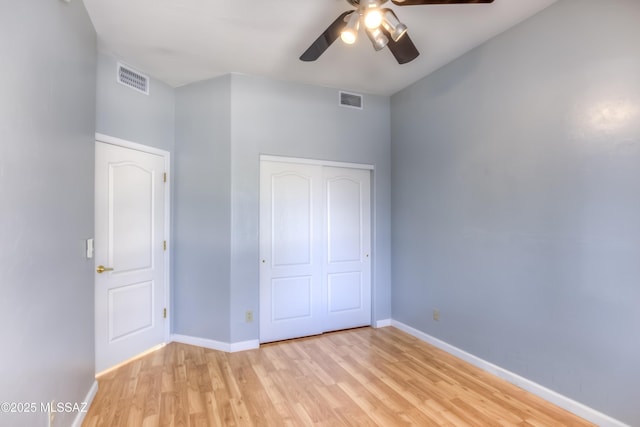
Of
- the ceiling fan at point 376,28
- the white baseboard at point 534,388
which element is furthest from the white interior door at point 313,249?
the ceiling fan at point 376,28

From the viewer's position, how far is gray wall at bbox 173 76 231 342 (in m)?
3.21

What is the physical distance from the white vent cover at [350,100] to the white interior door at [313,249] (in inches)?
31.2

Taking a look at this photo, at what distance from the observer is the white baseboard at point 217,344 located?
315 centimetres

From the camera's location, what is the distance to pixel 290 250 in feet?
11.4

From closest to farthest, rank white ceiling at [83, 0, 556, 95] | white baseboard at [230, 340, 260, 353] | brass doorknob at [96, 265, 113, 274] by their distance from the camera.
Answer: white ceiling at [83, 0, 556, 95] → brass doorknob at [96, 265, 113, 274] → white baseboard at [230, 340, 260, 353]

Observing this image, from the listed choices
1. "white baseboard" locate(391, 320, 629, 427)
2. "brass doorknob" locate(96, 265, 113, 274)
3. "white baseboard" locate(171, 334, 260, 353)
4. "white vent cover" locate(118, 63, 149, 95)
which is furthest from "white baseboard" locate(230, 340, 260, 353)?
"white vent cover" locate(118, 63, 149, 95)

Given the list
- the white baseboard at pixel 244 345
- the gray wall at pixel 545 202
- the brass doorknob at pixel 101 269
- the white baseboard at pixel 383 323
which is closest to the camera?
the gray wall at pixel 545 202

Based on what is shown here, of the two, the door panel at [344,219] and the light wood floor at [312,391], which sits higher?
the door panel at [344,219]

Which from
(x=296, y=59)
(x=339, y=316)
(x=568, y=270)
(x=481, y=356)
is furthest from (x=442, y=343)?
(x=296, y=59)

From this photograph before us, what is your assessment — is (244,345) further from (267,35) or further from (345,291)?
(267,35)

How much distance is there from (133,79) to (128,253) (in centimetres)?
169

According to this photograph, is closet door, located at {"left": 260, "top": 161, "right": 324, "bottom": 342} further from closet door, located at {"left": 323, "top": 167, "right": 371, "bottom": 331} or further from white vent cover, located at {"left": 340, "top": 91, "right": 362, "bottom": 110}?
white vent cover, located at {"left": 340, "top": 91, "right": 362, "bottom": 110}

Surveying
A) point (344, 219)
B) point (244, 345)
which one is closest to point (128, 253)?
point (244, 345)

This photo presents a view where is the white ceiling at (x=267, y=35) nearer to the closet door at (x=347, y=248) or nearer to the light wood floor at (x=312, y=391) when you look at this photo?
the closet door at (x=347, y=248)
